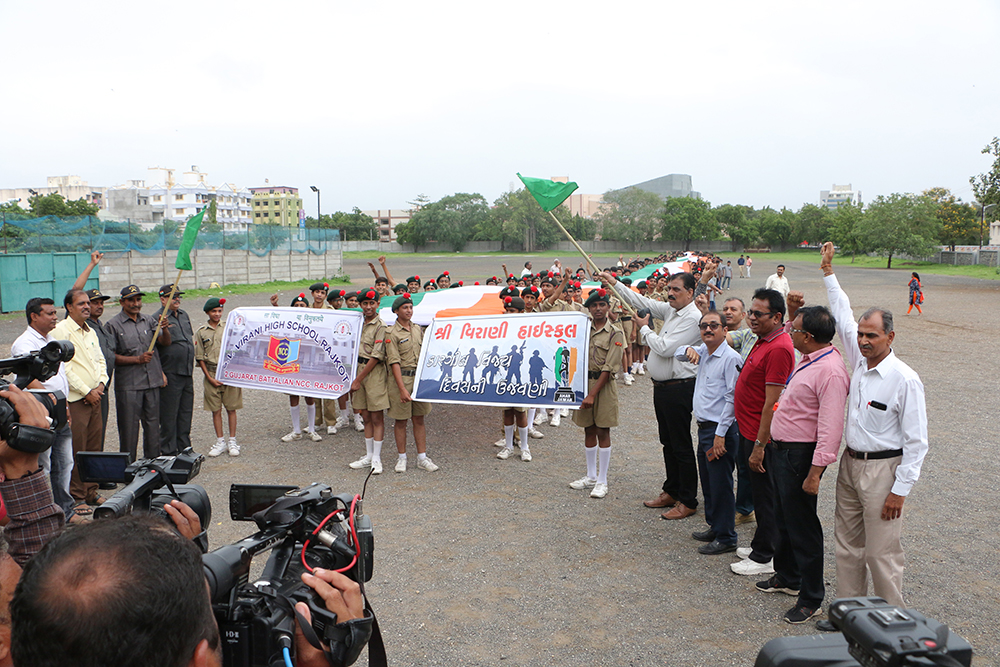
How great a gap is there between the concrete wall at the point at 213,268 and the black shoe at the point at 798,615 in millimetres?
26107

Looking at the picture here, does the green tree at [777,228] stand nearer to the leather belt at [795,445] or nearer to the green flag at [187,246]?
the green flag at [187,246]

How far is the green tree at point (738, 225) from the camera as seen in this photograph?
94125mm

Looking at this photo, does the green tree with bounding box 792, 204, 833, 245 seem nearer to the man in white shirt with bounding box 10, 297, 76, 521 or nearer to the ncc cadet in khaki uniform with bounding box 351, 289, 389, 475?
the ncc cadet in khaki uniform with bounding box 351, 289, 389, 475

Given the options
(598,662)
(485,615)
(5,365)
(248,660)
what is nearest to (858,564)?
(598,662)

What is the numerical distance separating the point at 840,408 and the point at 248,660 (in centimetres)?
366

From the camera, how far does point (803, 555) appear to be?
14.3ft

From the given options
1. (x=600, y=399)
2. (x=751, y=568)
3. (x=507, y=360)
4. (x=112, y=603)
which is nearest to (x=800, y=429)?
(x=751, y=568)

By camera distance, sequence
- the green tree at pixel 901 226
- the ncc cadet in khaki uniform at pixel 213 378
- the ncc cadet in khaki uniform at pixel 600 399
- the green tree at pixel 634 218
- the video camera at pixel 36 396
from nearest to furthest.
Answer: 1. the video camera at pixel 36 396
2. the ncc cadet in khaki uniform at pixel 600 399
3. the ncc cadet in khaki uniform at pixel 213 378
4. the green tree at pixel 901 226
5. the green tree at pixel 634 218

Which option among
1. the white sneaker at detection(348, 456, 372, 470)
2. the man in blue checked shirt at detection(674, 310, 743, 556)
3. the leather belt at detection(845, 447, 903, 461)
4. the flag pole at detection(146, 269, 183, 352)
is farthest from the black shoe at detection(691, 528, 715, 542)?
the flag pole at detection(146, 269, 183, 352)

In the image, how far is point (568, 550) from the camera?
17.8 feet

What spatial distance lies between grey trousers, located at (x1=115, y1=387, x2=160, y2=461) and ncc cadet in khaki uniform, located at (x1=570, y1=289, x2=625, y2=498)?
4323 millimetres

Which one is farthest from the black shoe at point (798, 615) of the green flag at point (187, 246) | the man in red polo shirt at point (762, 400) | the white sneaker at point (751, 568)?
the green flag at point (187, 246)

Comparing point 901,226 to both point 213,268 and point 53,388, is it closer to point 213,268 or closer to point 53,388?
point 213,268

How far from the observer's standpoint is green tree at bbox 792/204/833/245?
9462 centimetres
